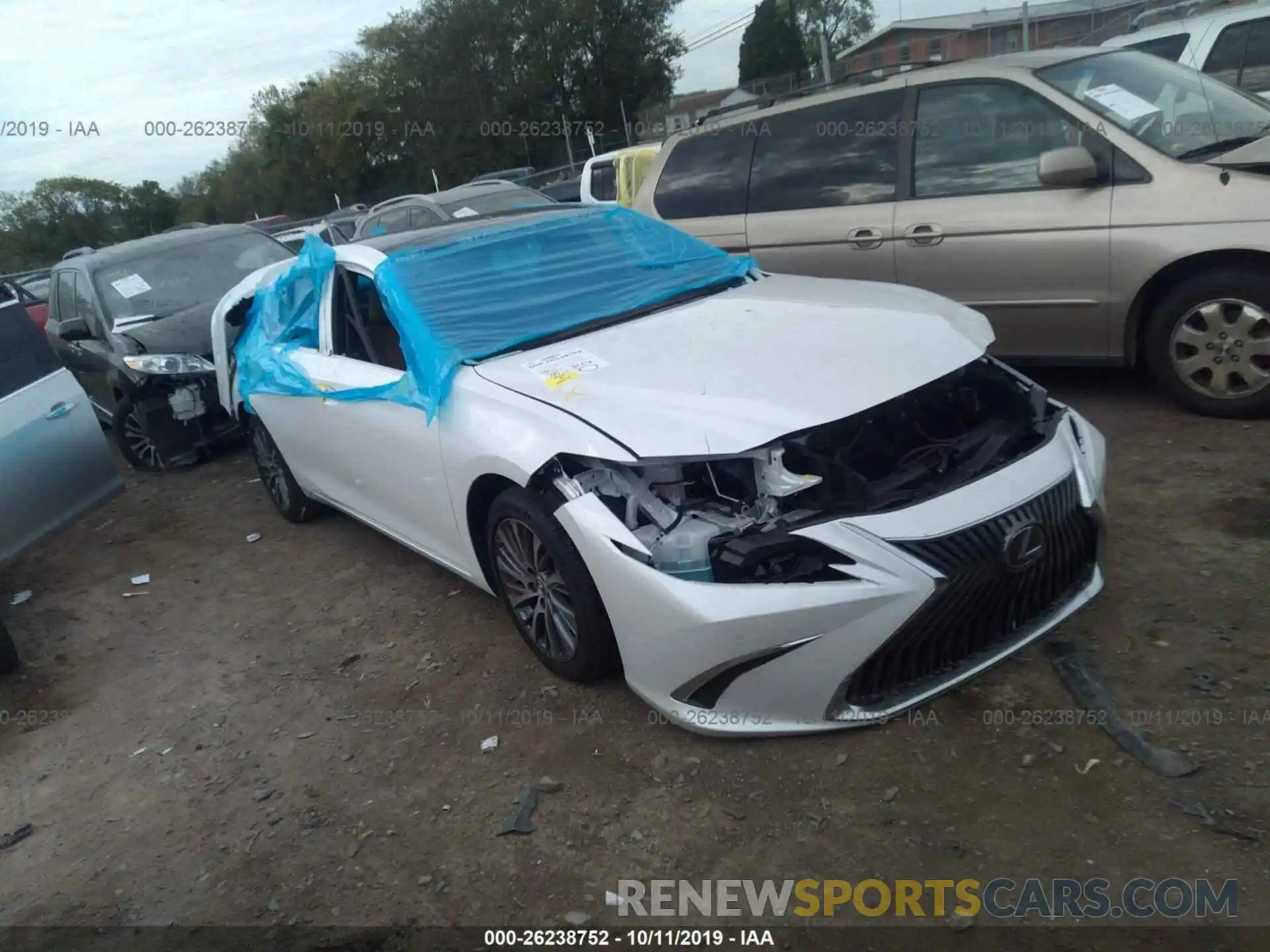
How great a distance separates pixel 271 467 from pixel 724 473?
3.59 metres

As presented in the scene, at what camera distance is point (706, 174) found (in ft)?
21.3

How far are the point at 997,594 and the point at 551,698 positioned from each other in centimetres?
160

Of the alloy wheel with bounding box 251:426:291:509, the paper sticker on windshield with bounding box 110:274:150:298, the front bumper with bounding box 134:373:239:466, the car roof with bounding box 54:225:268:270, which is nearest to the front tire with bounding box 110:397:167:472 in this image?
the front bumper with bounding box 134:373:239:466

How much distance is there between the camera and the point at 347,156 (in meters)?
49.9

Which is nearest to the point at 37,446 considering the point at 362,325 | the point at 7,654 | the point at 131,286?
the point at 7,654

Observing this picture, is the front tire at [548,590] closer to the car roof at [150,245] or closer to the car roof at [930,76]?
the car roof at [930,76]

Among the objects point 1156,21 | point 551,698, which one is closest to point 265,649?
point 551,698

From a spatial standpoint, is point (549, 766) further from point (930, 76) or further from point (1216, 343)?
point (930, 76)

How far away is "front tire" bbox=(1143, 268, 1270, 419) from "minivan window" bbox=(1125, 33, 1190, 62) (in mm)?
4689

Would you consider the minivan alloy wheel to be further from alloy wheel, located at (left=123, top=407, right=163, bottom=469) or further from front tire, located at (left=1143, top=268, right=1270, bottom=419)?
alloy wheel, located at (left=123, top=407, right=163, bottom=469)

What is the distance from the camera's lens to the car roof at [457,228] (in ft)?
15.1

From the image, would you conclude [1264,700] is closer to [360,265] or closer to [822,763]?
[822,763]

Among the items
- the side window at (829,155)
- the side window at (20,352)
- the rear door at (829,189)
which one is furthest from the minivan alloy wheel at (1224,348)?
the side window at (20,352)

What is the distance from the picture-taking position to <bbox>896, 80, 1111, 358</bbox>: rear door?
4977 mm
